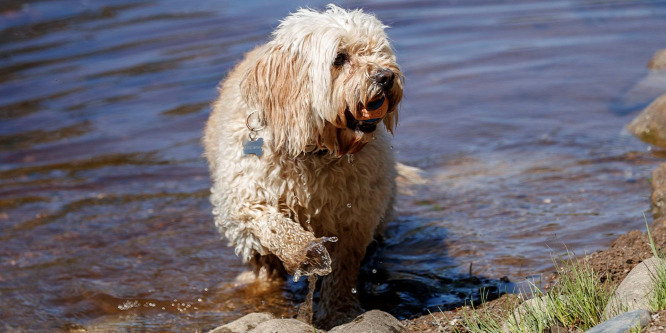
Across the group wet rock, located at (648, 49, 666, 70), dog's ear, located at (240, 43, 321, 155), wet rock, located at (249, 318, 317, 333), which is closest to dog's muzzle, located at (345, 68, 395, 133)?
dog's ear, located at (240, 43, 321, 155)

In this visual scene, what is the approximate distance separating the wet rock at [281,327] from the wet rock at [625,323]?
5.42 feet

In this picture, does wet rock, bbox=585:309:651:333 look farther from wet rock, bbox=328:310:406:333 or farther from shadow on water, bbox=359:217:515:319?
shadow on water, bbox=359:217:515:319

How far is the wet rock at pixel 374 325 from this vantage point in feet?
15.0

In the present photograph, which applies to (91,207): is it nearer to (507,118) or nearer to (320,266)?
(320,266)

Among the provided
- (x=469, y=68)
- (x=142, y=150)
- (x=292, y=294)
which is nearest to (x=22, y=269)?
(x=292, y=294)

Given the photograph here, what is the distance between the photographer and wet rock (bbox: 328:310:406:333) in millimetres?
4574

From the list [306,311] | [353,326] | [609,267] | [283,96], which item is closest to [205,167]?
[306,311]

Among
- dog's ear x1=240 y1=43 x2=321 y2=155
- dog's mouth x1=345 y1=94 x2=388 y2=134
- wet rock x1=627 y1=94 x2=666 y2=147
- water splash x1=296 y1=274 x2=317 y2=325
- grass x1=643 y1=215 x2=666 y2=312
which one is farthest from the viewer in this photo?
wet rock x1=627 y1=94 x2=666 y2=147

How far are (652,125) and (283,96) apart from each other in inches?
205

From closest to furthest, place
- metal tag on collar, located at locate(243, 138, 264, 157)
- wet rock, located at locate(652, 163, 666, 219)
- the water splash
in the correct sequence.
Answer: metal tag on collar, located at locate(243, 138, 264, 157), the water splash, wet rock, located at locate(652, 163, 666, 219)

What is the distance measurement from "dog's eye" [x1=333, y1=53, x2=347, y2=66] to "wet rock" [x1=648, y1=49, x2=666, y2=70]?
25.7 ft

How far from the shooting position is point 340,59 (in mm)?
4969

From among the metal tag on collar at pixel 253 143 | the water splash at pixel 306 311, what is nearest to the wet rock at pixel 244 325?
the water splash at pixel 306 311

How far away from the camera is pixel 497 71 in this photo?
40.7 feet
